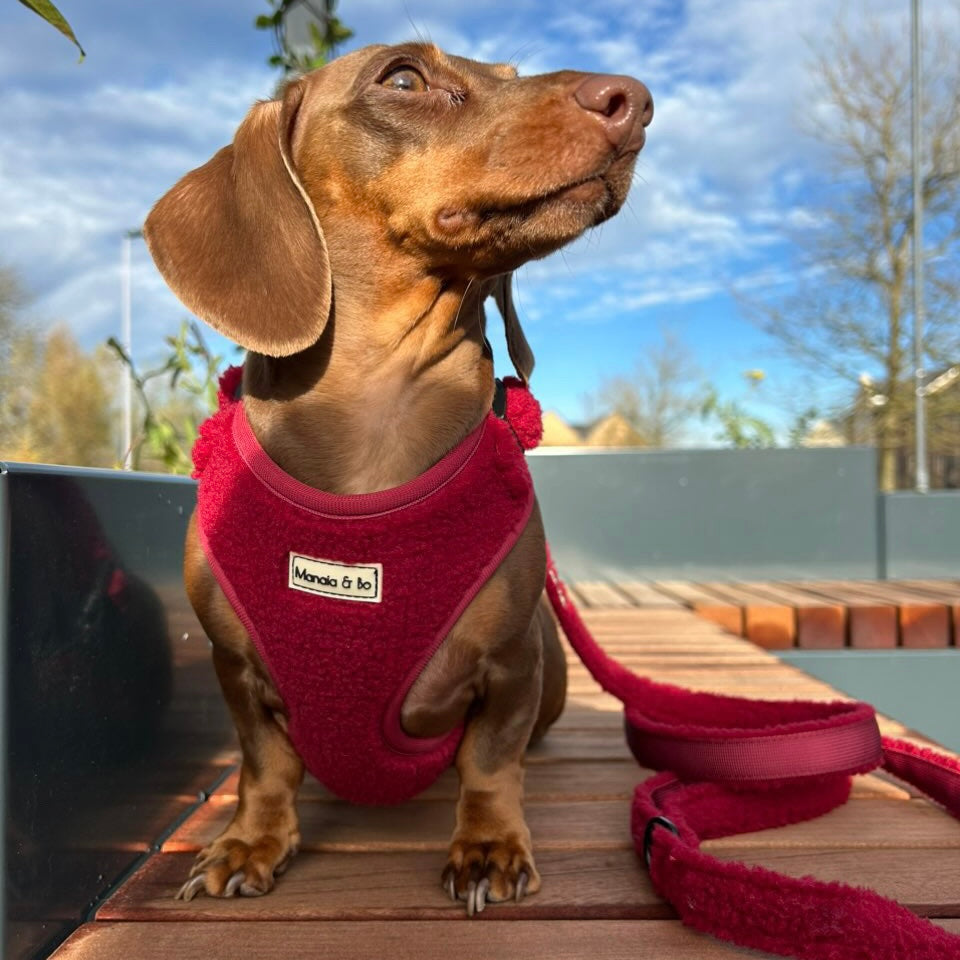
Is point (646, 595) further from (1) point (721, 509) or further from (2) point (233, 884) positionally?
(2) point (233, 884)

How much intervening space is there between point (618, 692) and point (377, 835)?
2.51 ft

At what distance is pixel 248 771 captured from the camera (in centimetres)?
167

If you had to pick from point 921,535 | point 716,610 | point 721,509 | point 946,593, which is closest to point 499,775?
point 716,610

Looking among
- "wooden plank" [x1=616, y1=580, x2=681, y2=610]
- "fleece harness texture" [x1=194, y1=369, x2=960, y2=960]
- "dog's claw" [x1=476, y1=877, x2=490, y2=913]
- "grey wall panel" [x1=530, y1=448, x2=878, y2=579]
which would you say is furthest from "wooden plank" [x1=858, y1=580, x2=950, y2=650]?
"dog's claw" [x1=476, y1=877, x2=490, y2=913]

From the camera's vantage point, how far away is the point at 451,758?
176 cm

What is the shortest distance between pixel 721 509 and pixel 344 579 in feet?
16.4

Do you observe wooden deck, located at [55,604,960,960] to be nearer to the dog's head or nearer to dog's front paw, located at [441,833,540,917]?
dog's front paw, located at [441,833,540,917]

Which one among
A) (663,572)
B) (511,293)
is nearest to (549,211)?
(511,293)

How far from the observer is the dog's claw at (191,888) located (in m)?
1.47

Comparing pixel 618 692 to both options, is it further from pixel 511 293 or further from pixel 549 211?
pixel 549 211

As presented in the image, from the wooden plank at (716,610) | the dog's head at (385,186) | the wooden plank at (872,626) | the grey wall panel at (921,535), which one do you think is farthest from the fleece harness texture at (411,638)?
the grey wall panel at (921,535)

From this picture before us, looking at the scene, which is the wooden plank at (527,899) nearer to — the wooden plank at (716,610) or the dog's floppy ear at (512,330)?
the dog's floppy ear at (512,330)

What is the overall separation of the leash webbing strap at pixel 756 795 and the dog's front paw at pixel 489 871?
199mm

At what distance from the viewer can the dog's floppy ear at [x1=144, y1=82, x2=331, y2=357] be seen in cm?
153
